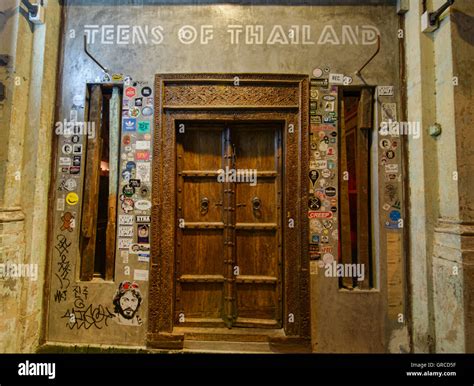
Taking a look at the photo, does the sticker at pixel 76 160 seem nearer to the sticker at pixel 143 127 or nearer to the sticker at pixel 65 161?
the sticker at pixel 65 161

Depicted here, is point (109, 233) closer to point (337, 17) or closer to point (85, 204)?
point (85, 204)

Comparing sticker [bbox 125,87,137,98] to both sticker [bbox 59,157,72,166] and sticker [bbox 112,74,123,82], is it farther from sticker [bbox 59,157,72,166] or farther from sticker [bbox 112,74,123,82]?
sticker [bbox 59,157,72,166]

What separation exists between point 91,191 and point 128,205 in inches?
18.7

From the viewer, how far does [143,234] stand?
3000 millimetres

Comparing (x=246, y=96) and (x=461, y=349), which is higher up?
(x=246, y=96)

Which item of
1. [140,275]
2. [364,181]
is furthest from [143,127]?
[364,181]

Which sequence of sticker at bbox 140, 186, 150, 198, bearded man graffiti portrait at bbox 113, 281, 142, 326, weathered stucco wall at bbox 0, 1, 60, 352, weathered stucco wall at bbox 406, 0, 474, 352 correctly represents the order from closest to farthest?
weathered stucco wall at bbox 406, 0, 474, 352, weathered stucco wall at bbox 0, 1, 60, 352, bearded man graffiti portrait at bbox 113, 281, 142, 326, sticker at bbox 140, 186, 150, 198

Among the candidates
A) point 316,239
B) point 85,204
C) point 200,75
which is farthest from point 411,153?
point 85,204

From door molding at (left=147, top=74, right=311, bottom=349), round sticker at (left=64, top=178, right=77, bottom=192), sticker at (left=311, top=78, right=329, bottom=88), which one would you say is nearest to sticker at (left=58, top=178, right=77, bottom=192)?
round sticker at (left=64, top=178, right=77, bottom=192)

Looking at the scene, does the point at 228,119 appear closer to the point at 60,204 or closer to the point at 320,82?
the point at 320,82

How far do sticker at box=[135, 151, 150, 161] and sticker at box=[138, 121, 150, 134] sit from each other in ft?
0.78

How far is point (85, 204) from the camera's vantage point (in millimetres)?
3080

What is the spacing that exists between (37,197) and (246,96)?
2549 mm

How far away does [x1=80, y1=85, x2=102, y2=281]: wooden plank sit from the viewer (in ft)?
9.98
